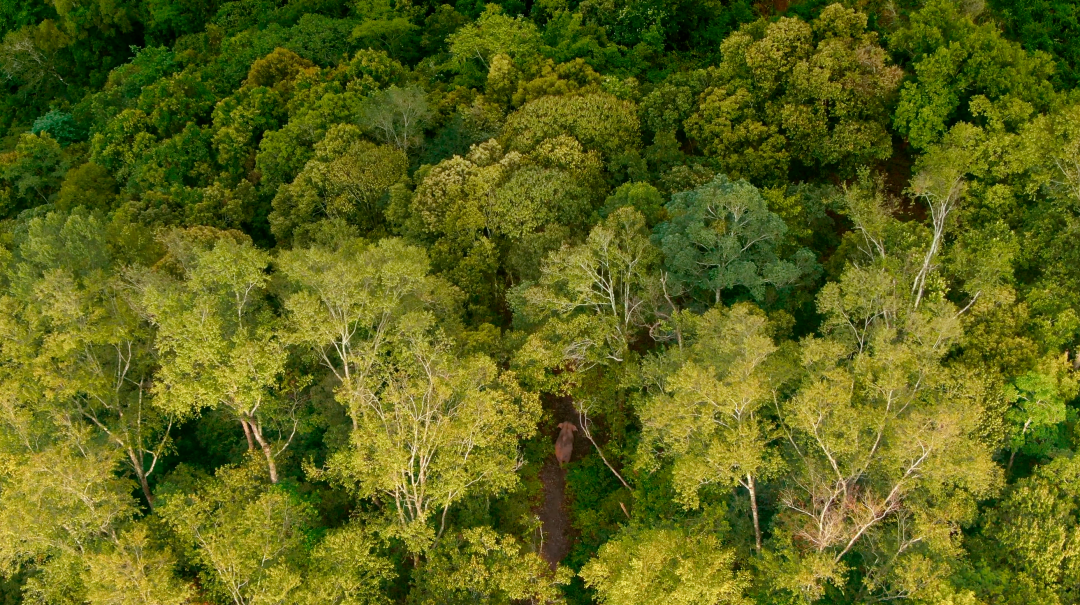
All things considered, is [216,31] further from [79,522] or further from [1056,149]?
[1056,149]

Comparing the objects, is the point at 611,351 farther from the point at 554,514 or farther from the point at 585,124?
the point at 585,124

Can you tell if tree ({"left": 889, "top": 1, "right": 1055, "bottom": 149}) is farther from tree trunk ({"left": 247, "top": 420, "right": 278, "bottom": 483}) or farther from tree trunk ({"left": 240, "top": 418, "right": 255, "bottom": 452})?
tree trunk ({"left": 240, "top": 418, "right": 255, "bottom": 452})

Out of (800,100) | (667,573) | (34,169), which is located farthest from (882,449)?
(34,169)

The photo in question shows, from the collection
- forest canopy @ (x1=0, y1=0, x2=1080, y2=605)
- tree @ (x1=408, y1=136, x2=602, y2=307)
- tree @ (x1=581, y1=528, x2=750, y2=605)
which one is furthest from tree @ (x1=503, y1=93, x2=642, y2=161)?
tree @ (x1=581, y1=528, x2=750, y2=605)

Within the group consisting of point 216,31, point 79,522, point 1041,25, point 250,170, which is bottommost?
point 79,522

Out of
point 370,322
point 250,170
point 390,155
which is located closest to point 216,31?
point 250,170

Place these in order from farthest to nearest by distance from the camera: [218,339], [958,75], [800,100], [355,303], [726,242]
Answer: [800,100] < [958,75] < [726,242] < [355,303] < [218,339]
